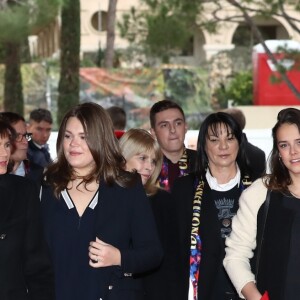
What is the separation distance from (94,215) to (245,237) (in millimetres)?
751

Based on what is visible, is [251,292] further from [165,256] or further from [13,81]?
[13,81]

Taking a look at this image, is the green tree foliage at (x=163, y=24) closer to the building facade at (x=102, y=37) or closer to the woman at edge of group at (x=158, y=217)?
the woman at edge of group at (x=158, y=217)

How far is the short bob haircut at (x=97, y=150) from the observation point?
13.6ft

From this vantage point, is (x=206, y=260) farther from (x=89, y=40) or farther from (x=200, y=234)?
(x=89, y=40)

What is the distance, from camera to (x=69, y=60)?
23.7 metres

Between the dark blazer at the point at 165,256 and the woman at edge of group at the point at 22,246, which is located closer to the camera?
the woman at edge of group at the point at 22,246

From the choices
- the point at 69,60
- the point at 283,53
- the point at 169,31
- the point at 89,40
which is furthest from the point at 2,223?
the point at 89,40

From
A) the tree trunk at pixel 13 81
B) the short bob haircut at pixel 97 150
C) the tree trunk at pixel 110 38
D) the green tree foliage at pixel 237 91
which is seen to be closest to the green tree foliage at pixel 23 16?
the tree trunk at pixel 13 81

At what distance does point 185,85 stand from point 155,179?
2221cm

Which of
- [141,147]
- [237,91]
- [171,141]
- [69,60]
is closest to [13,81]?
[69,60]

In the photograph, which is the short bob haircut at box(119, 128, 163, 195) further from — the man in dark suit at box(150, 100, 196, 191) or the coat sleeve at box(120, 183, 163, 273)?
the coat sleeve at box(120, 183, 163, 273)

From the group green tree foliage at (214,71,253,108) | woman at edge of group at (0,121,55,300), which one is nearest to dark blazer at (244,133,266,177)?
woman at edge of group at (0,121,55,300)

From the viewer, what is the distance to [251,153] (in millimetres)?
7473

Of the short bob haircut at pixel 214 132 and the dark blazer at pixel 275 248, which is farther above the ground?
the short bob haircut at pixel 214 132
